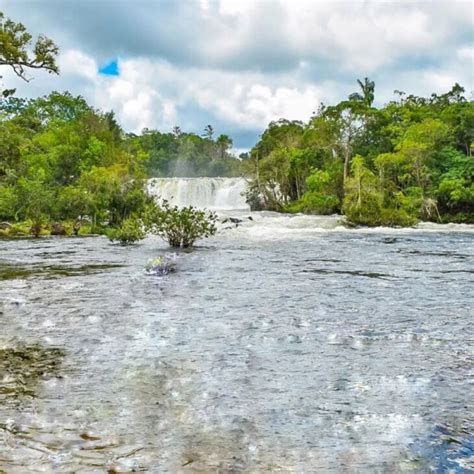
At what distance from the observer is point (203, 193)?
6169cm

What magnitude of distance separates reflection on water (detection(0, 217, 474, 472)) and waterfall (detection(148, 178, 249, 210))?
47500 mm

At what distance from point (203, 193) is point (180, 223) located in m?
41.0

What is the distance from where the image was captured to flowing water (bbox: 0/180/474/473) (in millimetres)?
3982

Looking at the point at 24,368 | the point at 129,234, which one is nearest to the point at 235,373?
the point at 24,368

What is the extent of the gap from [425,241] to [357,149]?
94.4 feet

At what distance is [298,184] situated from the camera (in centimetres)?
5556

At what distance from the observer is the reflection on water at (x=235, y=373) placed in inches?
157

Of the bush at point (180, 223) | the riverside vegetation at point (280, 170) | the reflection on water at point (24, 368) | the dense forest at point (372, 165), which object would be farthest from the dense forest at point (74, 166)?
the reflection on water at point (24, 368)

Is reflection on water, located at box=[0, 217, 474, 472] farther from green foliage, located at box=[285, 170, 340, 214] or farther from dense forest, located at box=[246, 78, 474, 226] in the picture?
green foliage, located at box=[285, 170, 340, 214]

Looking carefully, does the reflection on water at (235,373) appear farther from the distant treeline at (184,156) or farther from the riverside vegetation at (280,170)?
the distant treeline at (184,156)

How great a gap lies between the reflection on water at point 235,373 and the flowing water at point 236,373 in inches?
0.8

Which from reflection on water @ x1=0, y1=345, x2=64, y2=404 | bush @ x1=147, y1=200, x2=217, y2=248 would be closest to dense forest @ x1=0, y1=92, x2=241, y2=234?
bush @ x1=147, y1=200, x2=217, y2=248

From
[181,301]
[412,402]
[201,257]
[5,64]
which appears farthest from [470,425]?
[5,64]

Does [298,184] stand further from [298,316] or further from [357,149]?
[298,316]
